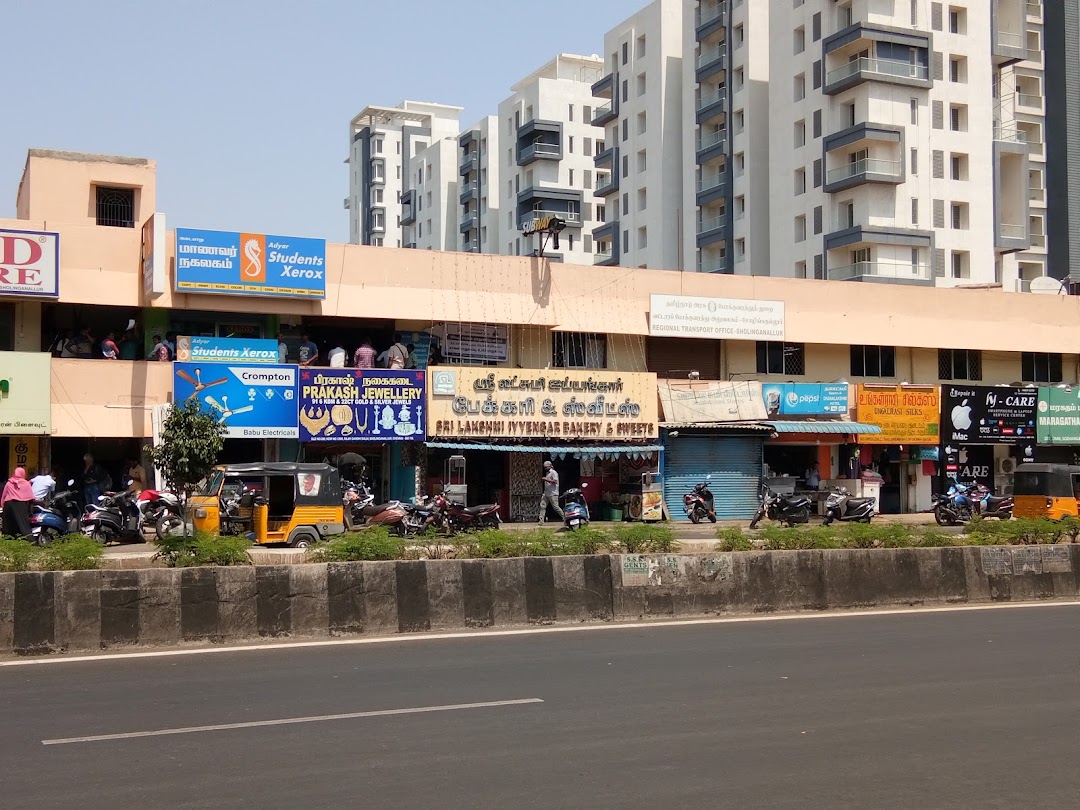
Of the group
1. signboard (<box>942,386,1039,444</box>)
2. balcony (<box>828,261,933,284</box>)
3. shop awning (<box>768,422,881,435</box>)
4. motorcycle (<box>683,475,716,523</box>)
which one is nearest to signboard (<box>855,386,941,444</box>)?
shop awning (<box>768,422,881,435</box>)

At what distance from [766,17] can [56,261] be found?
45.0 m

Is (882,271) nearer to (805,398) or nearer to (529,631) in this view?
(805,398)

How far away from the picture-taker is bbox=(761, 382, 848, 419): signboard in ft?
106

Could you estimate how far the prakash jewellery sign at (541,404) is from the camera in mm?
28266

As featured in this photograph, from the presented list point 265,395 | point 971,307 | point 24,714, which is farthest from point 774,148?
point 24,714

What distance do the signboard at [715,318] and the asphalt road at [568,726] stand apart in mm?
20371

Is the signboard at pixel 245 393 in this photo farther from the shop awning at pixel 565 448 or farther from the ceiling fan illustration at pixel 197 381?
the shop awning at pixel 565 448

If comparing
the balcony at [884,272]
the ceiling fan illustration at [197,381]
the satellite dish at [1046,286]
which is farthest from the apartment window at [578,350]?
the balcony at [884,272]

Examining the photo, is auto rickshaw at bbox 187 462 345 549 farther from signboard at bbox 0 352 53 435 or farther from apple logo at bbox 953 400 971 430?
apple logo at bbox 953 400 971 430

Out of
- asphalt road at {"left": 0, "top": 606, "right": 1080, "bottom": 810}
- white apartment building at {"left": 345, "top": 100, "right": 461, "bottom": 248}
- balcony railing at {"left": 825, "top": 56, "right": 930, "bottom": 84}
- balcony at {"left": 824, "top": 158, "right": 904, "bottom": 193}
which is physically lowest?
asphalt road at {"left": 0, "top": 606, "right": 1080, "bottom": 810}

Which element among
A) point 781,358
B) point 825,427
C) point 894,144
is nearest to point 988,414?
point 825,427

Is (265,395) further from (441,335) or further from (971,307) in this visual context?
(971,307)

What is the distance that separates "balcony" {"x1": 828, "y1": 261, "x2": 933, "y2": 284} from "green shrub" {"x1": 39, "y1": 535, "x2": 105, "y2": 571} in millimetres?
45938

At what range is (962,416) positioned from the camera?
115ft
